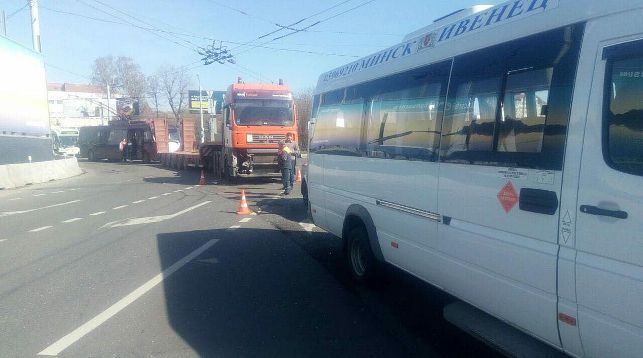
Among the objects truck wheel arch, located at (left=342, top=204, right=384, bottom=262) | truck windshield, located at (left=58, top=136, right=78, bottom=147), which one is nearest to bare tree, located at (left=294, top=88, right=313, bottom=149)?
Answer: truck windshield, located at (left=58, top=136, right=78, bottom=147)

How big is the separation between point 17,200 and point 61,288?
12.4m

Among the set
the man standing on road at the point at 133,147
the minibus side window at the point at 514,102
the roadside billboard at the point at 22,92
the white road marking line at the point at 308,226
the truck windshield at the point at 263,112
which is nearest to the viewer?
the minibus side window at the point at 514,102

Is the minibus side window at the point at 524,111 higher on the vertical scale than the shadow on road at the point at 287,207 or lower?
higher

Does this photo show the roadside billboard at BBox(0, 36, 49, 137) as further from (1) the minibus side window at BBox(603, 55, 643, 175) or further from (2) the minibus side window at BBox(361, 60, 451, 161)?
(1) the minibus side window at BBox(603, 55, 643, 175)

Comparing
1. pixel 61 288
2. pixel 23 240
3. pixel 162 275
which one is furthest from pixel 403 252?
pixel 23 240

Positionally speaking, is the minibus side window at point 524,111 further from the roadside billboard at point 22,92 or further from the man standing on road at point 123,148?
the man standing on road at point 123,148

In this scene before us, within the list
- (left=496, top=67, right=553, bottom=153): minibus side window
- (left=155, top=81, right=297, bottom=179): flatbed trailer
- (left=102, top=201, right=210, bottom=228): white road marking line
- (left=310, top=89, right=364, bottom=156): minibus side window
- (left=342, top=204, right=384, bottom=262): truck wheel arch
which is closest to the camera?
(left=496, top=67, right=553, bottom=153): minibus side window

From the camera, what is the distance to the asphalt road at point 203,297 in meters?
4.44

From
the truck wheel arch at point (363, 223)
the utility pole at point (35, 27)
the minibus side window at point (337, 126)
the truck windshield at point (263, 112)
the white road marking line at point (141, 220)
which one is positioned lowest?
the white road marking line at point (141, 220)

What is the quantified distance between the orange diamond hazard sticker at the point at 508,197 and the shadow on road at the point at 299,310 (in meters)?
1.49

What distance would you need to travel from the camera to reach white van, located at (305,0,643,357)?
2711 millimetres

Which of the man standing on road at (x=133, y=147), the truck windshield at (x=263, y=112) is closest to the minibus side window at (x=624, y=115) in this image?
the truck windshield at (x=263, y=112)

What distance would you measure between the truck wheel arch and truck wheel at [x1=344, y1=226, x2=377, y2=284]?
0.26 ft

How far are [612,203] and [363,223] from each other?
3.48m
